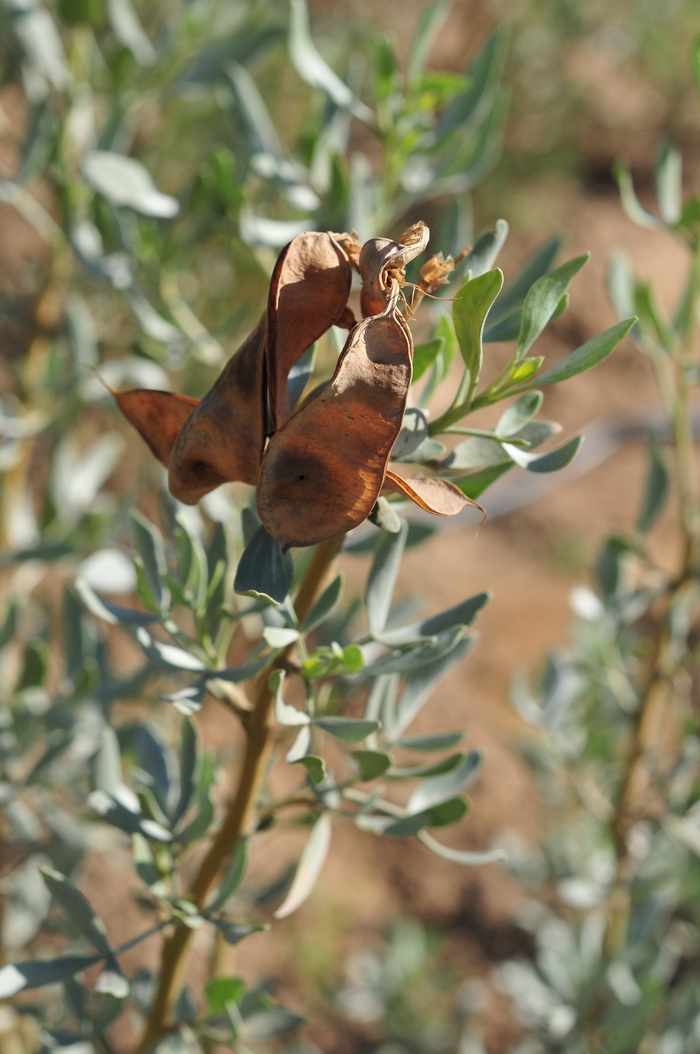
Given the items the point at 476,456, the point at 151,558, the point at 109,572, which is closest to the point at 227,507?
the point at 109,572

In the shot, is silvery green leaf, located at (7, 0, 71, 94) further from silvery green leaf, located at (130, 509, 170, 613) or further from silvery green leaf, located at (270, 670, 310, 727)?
silvery green leaf, located at (270, 670, 310, 727)

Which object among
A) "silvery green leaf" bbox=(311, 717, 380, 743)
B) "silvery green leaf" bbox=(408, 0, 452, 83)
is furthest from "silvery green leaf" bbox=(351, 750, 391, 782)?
"silvery green leaf" bbox=(408, 0, 452, 83)

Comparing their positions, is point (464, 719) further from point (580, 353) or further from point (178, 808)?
point (580, 353)

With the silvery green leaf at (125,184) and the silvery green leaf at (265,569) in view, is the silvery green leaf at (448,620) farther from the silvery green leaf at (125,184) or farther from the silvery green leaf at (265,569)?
the silvery green leaf at (125,184)

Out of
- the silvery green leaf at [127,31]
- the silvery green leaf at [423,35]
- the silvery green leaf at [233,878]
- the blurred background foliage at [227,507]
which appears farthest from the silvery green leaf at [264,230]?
the silvery green leaf at [233,878]

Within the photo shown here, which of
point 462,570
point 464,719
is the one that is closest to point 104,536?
point 464,719
